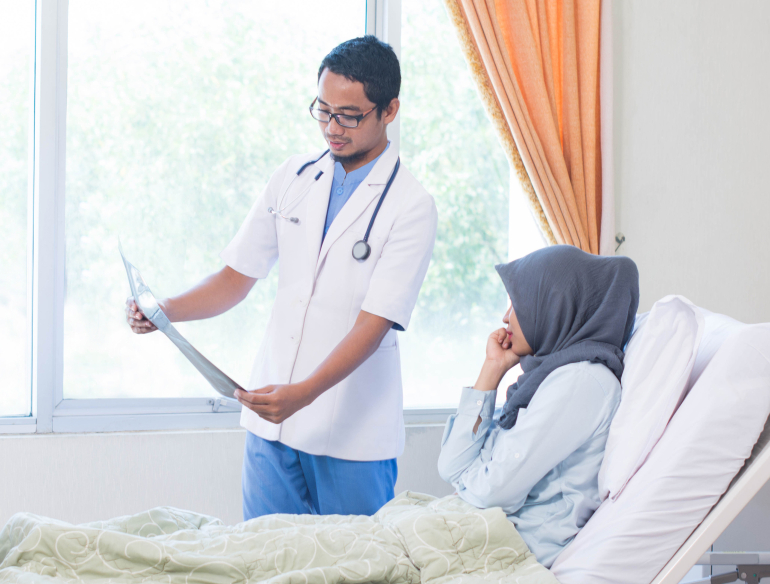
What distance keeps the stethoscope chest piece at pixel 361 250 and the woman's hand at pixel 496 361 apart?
0.35 metres

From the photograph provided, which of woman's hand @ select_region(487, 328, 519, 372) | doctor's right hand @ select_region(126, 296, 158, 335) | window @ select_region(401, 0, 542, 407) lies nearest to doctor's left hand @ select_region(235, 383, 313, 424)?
doctor's right hand @ select_region(126, 296, 158, 335)

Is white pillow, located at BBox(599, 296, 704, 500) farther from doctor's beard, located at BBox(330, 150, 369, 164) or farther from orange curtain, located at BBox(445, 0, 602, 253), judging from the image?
orange curtain, located at BBox(445, 0, 602, 253)

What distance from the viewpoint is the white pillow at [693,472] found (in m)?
1.03

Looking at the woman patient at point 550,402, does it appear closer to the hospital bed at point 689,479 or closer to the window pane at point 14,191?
the hospital bed at point 689,479

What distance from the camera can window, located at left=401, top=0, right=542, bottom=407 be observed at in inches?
98.2

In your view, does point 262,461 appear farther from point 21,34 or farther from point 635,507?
point 21,34

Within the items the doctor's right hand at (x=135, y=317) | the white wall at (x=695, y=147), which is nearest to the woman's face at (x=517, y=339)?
the doctor's right hand at (x=135, y=317)

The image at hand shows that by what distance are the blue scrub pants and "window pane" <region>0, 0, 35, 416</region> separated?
1104 mm

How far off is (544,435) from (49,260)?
68.7 inches

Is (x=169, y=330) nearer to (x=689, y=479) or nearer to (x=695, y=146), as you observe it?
(x=689, y=479)

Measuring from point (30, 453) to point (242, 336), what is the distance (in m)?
0.78

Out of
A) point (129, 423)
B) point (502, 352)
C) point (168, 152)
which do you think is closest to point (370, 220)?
point (502, 352)

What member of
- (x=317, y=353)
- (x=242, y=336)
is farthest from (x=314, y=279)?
(x=242, y=336)

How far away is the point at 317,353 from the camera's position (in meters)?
1.49
